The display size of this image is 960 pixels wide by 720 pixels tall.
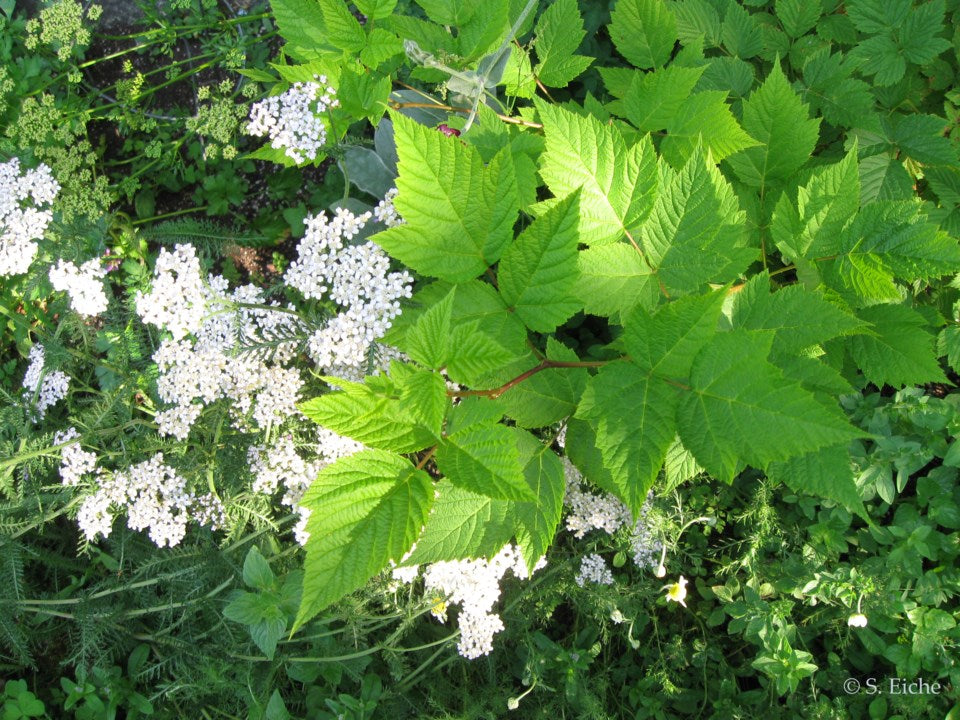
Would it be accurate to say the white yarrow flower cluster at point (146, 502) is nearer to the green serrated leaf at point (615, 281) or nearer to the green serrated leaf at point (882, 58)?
the green serrated leaf at point (615, 281)

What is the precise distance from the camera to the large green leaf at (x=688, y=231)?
1389 millimetres

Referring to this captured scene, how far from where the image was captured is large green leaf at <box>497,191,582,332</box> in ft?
4.19

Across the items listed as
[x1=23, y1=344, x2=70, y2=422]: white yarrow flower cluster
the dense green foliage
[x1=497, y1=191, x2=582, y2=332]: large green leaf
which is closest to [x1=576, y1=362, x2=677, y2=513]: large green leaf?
the dense green foliage

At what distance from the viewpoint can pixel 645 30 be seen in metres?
1.95

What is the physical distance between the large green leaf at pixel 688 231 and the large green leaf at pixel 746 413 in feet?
0.74

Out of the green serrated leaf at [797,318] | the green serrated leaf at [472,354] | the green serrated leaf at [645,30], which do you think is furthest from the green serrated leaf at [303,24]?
the green serrated leaf at [797,318]

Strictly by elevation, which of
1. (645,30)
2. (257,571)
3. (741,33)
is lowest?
(257,571)

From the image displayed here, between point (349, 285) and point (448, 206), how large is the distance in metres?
0.43

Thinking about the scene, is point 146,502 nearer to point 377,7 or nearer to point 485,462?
point 485,462

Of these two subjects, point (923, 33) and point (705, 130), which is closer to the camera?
point (705, 130)

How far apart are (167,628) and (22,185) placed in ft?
5.19

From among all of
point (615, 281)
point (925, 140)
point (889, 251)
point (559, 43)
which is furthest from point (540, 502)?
point (925, 140)

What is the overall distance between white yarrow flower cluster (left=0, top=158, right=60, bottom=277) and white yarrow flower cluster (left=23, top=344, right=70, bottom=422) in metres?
0.37

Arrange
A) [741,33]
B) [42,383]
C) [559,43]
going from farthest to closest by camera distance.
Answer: [42,383] < [741,33] < [559,43]
